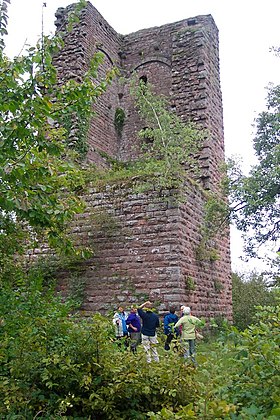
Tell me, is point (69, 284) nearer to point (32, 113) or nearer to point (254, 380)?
point (32, 113)

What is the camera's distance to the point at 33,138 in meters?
6.18

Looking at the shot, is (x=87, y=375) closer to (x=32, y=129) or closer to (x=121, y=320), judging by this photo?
→ (x=32, y=129)

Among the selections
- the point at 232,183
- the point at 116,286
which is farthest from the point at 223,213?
the point at 116,286

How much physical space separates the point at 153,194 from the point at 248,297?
26.8 ft

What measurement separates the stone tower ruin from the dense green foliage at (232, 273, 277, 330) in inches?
90.7

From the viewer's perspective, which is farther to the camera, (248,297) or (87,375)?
(248,297)

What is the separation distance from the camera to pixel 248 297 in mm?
17391

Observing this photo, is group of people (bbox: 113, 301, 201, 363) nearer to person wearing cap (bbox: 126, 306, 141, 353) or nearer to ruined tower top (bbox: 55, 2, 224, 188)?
person wearing cap (bbox: 126, 306, 141, 353)

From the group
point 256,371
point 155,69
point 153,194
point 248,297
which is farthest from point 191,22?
point 256,371

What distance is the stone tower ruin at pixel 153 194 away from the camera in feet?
35.1

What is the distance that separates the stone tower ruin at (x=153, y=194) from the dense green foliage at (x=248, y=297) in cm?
230

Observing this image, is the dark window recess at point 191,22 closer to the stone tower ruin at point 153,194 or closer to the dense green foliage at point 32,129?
the stone tower ruin at point 153,194

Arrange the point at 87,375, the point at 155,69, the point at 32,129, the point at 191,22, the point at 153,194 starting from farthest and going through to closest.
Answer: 1. the point at 155,69
2. the point at 191,22
3. the point at 153,194
4. the point at 32,129
5. the point at 87,375

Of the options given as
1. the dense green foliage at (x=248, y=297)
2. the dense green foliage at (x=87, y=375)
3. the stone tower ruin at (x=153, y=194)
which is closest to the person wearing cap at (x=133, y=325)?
the stone tower ruin at (x=153, y=194)
